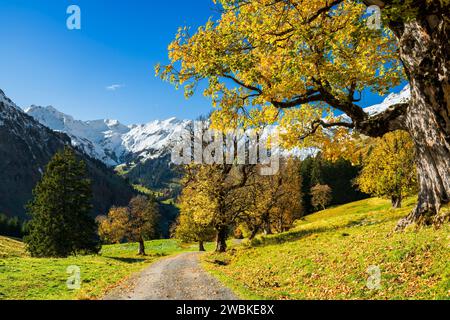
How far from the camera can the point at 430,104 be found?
15633mm

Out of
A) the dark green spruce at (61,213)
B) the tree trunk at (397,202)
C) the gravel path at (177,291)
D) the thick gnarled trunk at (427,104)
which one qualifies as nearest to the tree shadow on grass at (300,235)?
the gravel path at (177,291)

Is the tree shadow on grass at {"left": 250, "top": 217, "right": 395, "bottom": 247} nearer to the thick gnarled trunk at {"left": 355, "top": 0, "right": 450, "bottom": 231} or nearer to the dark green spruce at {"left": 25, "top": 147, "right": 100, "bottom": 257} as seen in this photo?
the thick gnarled trunk at {"left": 355, "top": 0, "right": 450, "bottom": 231}

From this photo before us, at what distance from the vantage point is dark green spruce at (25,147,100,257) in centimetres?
5391

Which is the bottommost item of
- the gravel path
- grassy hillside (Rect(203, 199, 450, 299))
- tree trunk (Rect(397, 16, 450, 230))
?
the gravel path

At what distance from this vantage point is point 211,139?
144 feet

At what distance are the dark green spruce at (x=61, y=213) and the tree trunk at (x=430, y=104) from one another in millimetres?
50979

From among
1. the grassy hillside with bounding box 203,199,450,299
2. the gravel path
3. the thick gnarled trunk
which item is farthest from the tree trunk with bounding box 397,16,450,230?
the gravel path

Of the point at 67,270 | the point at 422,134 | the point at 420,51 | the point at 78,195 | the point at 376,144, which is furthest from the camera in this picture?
the point at 78,195

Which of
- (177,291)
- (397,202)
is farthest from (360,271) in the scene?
(397,202)

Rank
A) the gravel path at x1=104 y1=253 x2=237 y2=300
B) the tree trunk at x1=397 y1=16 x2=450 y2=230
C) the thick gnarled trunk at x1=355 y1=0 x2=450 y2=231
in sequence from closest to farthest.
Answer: the thick gnarled trunk at x1=355 y1=0 x2=450 y2=231
the tree trunk at x1=397 y1=16 x2=450 y2=230
the gravel path at x1=104 y1=253 x2=237 y2=300

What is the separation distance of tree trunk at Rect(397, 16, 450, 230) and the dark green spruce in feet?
167
